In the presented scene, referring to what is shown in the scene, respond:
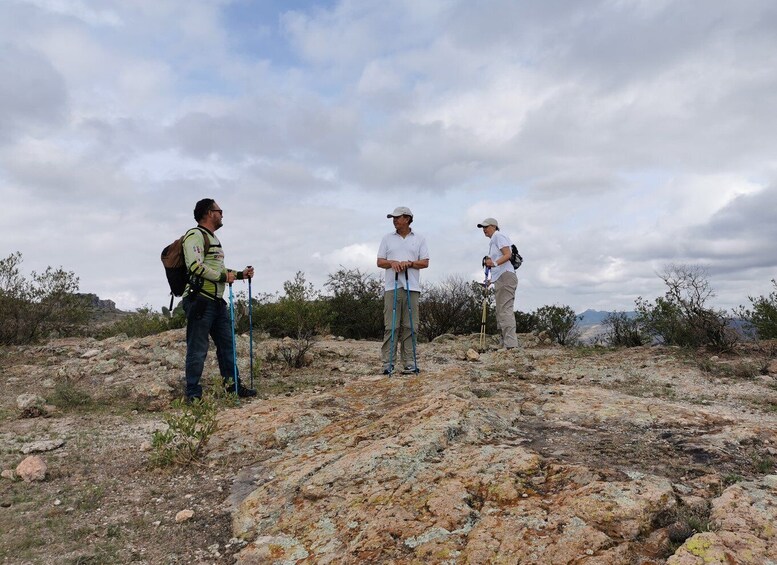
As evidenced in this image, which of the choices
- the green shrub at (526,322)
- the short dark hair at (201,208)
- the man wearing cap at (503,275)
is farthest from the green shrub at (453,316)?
the short dark hair at (201,208)

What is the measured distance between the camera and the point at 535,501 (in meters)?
2.38

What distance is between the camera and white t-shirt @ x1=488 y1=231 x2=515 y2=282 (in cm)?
841

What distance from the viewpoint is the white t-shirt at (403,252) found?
6852 mm

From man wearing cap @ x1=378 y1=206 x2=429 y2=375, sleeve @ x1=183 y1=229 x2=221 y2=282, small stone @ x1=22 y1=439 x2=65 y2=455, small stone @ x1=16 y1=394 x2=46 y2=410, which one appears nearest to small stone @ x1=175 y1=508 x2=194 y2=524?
small stone @ x1=22 y1=439 x2=65 y2=455

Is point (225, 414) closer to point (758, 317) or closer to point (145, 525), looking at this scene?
point (145, 525)

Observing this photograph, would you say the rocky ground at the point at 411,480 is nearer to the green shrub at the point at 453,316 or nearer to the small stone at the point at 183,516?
the small stone at the point at 183,516

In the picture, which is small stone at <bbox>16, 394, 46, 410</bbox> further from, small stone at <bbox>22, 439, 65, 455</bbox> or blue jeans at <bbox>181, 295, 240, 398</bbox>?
blue jeans at <bbox>181, 295, 240, 398</bbox>

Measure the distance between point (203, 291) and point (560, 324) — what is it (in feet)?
30.4

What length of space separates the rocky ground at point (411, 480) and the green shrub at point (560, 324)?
6.75 metres

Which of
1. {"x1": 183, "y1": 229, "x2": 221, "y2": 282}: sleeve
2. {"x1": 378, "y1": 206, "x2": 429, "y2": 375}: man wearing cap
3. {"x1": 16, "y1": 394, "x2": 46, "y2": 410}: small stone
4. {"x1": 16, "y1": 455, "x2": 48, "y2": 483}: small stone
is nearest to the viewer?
{"x1": 16, "y1": 455, "x2": 48, "y2": 483}: small stone

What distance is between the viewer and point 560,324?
12.7 m

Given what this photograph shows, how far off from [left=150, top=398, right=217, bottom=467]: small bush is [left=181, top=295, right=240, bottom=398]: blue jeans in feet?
4.03

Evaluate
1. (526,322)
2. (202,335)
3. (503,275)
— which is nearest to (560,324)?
(526,322)

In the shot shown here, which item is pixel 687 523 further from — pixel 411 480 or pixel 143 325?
pixel 143 325
